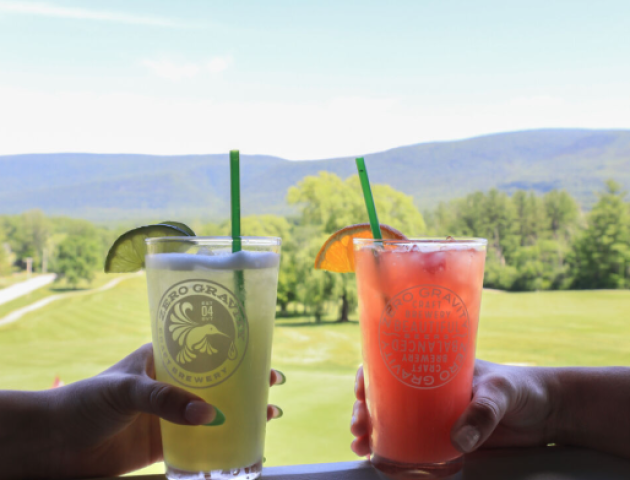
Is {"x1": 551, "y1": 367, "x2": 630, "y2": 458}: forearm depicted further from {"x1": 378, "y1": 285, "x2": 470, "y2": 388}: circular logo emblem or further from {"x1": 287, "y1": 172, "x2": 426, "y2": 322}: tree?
{"x1": 287, "y1": 172, "x2": 426, "y2": 322}: tree

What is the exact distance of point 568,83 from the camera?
69.3 feet

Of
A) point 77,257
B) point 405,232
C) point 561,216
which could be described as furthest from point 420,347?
point 561,216

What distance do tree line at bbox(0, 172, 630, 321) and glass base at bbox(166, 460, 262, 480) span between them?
14053 mm

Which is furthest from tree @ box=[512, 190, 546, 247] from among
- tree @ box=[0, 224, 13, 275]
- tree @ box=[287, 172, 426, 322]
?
tree @ box=[0, 224, 13, 275]

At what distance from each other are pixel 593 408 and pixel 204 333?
674 millimetres

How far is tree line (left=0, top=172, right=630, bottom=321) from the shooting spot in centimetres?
→ 1523

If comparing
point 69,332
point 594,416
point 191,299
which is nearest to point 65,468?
point 191,299

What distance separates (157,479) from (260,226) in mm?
14205

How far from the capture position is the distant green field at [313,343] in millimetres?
18422

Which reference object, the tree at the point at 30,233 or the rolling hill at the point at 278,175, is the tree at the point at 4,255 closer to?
the tree at the point at 30,233

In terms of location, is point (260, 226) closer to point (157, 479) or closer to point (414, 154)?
point (414, 154)

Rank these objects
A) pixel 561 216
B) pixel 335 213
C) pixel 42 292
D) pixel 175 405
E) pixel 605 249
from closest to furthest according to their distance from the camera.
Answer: pixel 175 405
pixel 335 213
pixel 605 249
pixel 561 216
pixel 42 292

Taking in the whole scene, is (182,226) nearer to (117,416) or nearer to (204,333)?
(204,333)

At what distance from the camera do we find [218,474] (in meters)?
0.68
